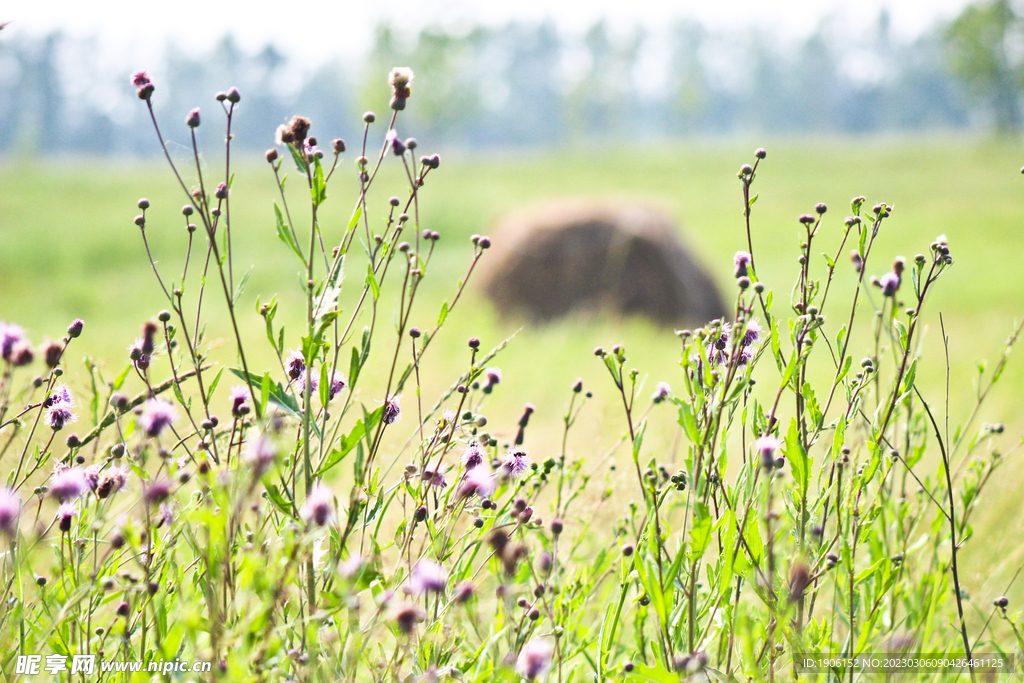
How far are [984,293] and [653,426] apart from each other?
9.02m

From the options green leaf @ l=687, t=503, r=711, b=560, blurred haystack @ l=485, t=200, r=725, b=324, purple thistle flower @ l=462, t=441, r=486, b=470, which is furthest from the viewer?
blurred haystack @ l=485, t=200, r=725, b=324

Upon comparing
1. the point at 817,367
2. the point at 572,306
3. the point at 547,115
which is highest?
the point at 547,115

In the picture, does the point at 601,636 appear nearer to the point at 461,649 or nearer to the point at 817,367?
the point at 461,649

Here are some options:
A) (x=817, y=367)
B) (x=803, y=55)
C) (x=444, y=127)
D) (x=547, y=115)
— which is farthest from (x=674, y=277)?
(x=803, y=55)

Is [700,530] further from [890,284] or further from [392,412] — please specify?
[890,284]

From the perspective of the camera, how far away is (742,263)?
1.45m

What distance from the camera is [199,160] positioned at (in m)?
1.21

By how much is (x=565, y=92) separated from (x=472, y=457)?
61035 mm

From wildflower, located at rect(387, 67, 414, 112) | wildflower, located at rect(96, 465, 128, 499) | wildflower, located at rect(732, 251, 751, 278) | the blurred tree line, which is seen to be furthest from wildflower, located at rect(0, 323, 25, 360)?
the blurred tree line

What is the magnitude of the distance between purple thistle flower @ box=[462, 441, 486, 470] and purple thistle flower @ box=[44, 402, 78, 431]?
2.64 ft

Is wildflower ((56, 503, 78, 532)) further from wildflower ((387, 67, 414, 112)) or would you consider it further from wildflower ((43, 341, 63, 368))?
wildflower ((387, 67, 414, 112))

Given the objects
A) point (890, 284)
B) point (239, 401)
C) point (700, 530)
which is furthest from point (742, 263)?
point (239, 401)

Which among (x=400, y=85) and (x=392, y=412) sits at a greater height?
(x=400, y=85)

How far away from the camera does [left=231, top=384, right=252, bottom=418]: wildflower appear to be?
129 cm
